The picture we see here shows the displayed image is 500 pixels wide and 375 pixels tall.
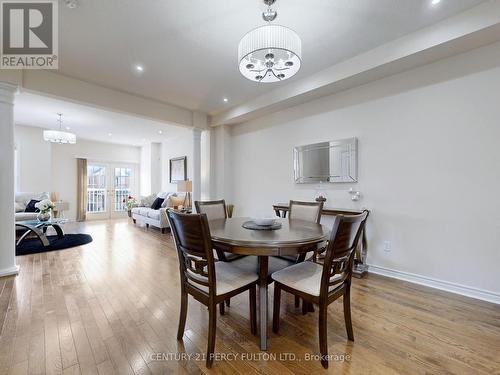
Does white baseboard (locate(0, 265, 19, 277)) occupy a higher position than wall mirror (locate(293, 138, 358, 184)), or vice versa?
wall mirror (locate(293, 138, 358, 184))

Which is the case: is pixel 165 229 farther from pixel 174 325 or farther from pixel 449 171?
pixel 449 171

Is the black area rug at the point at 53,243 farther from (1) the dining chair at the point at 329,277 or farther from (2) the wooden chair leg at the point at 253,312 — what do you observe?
(1) the dining chair at the point at 329,277

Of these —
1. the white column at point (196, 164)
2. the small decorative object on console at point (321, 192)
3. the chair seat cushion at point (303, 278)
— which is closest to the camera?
the chair seat cushion at point (303, 278)

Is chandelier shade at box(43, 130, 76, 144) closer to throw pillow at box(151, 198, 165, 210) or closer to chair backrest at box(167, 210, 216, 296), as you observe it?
throw pillow at box(151, 198, 165, 210)

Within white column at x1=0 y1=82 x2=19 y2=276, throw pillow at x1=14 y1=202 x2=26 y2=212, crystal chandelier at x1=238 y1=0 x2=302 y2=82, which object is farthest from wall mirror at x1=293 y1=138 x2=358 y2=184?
throw pillow at x1=14 y1=202 x2=26 y2=212

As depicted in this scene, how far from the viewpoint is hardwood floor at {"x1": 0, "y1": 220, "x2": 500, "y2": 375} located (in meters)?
1.49

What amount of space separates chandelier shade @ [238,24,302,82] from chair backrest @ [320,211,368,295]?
4.51ft

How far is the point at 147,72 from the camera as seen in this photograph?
323cm

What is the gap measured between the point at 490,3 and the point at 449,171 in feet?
4.96

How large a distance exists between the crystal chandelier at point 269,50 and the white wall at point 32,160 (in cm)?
719

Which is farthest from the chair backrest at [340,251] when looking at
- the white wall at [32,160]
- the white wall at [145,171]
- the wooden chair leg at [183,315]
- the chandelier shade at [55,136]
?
the white wall at [32,160]

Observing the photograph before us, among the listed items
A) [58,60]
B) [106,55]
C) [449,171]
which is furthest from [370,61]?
[58,60]

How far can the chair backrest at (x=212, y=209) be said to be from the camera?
2.71m

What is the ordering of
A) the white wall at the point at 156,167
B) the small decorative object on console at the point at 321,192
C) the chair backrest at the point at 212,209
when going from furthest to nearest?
the white wall at the point at 156,167 < the small decorative object on console at the point at 321,192 < the chair backrest at the point at 212,209
